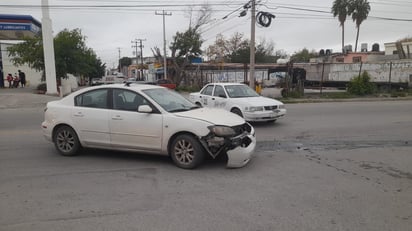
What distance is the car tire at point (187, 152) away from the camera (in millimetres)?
5965

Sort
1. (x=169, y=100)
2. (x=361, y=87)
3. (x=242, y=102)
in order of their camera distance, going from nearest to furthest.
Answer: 1. (x=169, y=100)
2. (x=242, y=102)
3. (x=361, y=87)

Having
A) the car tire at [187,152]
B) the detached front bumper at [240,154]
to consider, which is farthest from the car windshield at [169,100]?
the detached front bumper at [240,154]

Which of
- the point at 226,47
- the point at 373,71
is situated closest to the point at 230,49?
the point at 226,47

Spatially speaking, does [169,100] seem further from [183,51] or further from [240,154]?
[183,51]

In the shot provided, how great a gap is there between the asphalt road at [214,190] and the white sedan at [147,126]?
30cm

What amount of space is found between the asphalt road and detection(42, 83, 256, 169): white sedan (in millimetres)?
298

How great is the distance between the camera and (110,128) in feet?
21.7

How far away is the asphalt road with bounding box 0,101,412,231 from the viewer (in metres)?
4.00

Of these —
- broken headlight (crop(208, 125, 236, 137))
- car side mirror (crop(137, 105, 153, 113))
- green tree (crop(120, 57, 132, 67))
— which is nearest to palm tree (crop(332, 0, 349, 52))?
broken headlight (crop(208, 125, 236, 137))

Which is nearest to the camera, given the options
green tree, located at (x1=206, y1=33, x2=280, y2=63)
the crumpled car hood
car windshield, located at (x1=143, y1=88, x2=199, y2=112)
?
the crumpled car hood

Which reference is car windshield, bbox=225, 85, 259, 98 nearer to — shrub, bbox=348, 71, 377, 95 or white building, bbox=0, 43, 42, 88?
shrub, bbox=348, 71, 377, 95

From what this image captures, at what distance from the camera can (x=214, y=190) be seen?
5.03 metres

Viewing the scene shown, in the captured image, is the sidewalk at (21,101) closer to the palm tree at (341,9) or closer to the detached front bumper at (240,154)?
the detached front bumper at (240,154)

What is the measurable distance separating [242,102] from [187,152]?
5.29 m
